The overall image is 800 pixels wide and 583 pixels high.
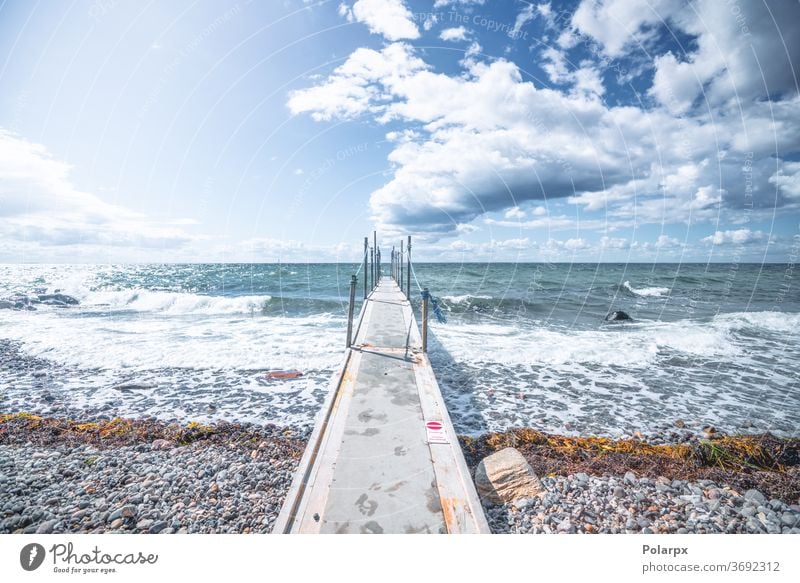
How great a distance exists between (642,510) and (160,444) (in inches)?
263

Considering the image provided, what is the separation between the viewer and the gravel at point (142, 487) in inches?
133

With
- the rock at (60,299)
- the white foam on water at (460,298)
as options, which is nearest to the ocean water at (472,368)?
the rock at (60,299)

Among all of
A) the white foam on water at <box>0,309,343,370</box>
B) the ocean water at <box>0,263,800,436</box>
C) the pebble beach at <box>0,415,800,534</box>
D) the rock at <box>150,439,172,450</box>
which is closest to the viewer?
the pebble beach at <box>0,415,800,534</box>

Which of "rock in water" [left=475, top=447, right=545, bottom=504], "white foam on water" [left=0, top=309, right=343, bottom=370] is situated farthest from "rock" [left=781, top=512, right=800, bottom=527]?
"white foam on water" [left=0, top=309, right=343, bottom=370]

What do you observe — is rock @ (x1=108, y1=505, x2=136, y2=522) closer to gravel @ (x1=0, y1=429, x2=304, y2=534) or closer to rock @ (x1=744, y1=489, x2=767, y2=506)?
gravel @ (x1=0, y1=429, x2=304, y2=534)

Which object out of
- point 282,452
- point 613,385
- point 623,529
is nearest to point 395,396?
point 282,452

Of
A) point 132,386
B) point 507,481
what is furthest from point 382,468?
point 132,386

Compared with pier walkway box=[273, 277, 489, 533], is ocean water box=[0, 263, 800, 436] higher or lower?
lower

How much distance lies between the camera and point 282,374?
8.64 metres

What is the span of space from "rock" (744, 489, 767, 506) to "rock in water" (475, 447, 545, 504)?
2.36 meters

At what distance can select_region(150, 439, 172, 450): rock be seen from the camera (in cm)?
503

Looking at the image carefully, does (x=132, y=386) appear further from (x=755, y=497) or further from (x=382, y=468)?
(x=755, y=497)
